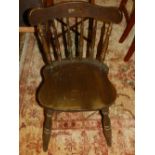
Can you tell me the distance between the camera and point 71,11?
1704mm

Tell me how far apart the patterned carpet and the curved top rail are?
0.78 meters

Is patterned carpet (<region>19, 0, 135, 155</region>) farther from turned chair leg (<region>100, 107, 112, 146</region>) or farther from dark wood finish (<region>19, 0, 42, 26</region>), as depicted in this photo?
dark wood finish (<region>19, 0, 42, 26</region>)

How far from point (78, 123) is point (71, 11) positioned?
32.7 inches

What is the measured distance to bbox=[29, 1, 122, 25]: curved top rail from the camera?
1.69 m

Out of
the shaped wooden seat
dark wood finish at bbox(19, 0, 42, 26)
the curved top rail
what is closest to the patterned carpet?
the shaped wooden seat

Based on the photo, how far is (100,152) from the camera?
1.99 metres

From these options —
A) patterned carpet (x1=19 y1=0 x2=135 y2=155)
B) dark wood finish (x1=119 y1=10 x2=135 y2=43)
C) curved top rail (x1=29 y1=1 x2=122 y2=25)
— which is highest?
curved top rail (x1=29 y1=1 x2=122 y2=25)

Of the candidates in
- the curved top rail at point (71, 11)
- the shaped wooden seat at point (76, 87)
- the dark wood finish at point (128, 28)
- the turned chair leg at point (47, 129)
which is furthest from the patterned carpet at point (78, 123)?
the curved top rail at point (71, 11)

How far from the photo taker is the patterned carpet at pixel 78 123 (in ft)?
6.59

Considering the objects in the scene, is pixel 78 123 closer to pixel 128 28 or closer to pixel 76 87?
pixel 76 87
